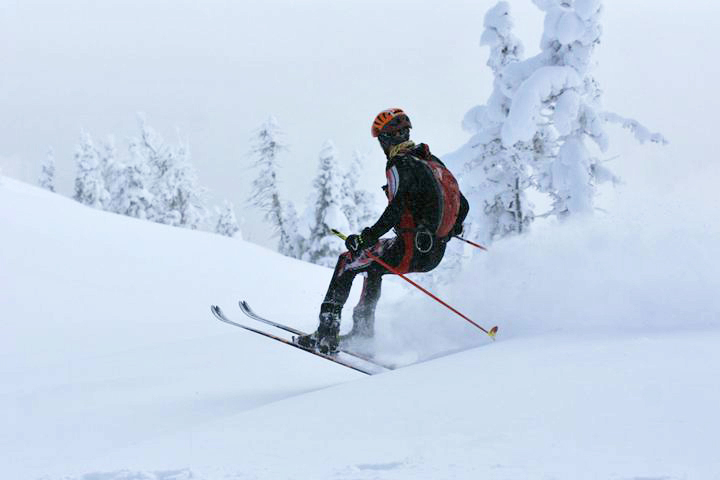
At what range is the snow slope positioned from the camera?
2.62 metres

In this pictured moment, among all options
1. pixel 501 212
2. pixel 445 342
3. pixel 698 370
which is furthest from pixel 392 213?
pixel 501 212

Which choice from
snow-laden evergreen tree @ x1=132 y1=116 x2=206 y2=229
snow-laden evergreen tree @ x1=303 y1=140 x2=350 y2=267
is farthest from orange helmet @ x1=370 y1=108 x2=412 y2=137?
snow-laden evergreen tree @ x1=132 y1=116 x2=206 y2=229

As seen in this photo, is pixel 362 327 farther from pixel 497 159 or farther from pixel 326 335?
pixel 497 159

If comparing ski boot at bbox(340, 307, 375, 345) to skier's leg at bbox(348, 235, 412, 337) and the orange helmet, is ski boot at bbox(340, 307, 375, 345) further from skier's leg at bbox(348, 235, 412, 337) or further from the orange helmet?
the orange helmet

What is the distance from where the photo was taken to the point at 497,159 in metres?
19.8

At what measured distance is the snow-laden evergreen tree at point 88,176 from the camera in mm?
60125

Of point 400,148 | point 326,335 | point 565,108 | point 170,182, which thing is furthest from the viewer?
point 170,182

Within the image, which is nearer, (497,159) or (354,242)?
(354,242)

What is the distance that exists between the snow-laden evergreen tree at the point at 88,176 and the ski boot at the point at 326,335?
5914cm

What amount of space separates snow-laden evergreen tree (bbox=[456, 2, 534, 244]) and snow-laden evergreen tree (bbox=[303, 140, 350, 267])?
1748 cm

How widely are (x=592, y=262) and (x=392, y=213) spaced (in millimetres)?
1926

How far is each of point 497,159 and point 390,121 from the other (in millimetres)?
14547

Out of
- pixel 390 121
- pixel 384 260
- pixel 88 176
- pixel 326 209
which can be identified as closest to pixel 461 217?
pixel 384 260

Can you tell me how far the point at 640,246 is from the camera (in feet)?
18.8
